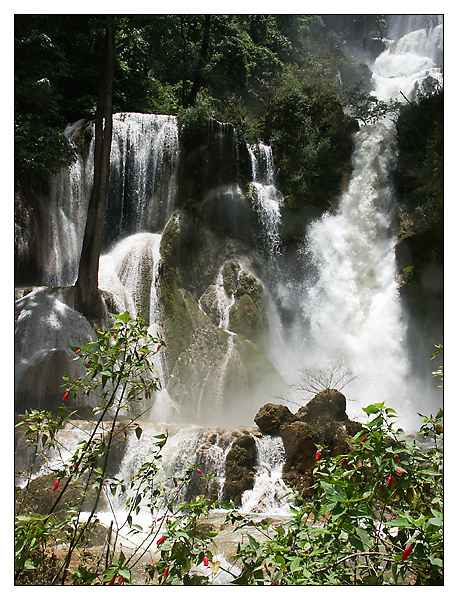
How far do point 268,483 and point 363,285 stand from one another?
12.9 feet

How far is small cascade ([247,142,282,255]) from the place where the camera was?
24.2 feet

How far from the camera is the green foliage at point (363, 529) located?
41.2 inches

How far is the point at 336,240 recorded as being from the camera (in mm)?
7309

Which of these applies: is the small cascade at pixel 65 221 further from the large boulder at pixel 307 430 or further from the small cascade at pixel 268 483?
the small cascade at pixel 268 483

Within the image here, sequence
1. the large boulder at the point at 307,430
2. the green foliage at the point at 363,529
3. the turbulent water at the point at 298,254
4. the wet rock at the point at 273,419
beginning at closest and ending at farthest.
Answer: the green foliage at the point at 363,529
the large boulder at the point at 307,430
the wet rock at the point at 273,419
the turbulent water at the point at 298,254

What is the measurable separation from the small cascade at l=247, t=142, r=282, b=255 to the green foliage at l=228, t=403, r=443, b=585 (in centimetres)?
621

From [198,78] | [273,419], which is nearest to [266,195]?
[198,78]

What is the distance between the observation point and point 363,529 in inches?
41.8

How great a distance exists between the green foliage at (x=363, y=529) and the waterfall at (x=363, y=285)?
472cm

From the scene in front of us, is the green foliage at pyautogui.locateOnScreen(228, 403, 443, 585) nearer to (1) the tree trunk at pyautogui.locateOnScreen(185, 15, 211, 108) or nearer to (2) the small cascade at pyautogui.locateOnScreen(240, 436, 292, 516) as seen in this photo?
(2) the small cascade at pyautogui.locateOnScreen(240, 436, 292, 516)

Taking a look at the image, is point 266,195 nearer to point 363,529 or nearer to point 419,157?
point 419,157

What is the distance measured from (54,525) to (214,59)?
29.4 ft

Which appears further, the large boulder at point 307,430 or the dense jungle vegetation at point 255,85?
the dense jungle vegetation at point 255,85

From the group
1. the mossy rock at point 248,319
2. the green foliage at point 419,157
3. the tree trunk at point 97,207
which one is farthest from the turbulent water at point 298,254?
the tree trunk at point 97,207
